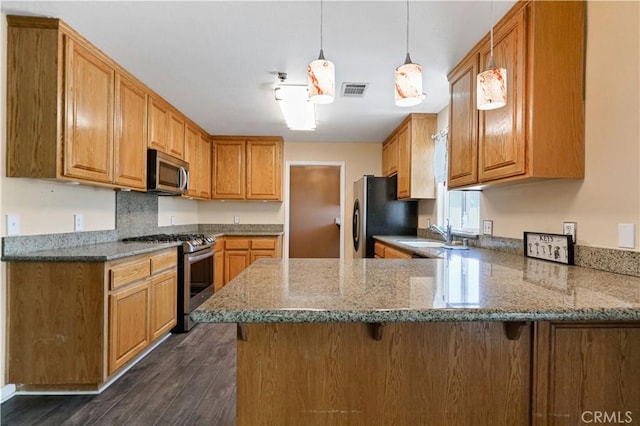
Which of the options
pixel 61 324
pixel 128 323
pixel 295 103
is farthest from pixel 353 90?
pixel 61 324

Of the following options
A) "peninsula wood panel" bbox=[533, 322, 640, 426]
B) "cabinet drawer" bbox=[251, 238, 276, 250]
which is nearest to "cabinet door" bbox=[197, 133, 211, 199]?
"cabinet drawer" bbox=[251, 238, 276, 250]

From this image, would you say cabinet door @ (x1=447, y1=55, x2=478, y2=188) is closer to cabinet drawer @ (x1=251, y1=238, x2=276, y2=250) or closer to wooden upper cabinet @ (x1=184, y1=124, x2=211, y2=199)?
cabinet drawer @ (x1=251, y1=238, x2=276, y2=250)

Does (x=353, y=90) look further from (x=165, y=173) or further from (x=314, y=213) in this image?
(x=314, y=213)

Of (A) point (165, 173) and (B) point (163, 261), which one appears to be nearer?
(B) point (163, 261)

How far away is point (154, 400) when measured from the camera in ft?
6.82

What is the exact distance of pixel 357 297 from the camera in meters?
1.08

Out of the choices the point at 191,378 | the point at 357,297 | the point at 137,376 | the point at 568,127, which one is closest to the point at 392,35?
the point at 568,127

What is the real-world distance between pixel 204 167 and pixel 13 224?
8.93 feet

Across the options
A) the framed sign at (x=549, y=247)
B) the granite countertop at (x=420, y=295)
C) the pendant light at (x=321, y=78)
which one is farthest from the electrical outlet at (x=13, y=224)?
the framed sign at (x=549, y=247)

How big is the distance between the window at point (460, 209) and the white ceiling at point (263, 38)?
0.95 metres

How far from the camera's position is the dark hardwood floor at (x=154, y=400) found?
1891 millimetres

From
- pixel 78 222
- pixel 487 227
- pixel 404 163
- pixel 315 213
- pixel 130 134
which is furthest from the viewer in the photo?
pixel 315 213

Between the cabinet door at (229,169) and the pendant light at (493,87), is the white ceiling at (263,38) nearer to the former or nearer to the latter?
the pendant light at (493,87)

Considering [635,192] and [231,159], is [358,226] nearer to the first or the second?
[231,159]
